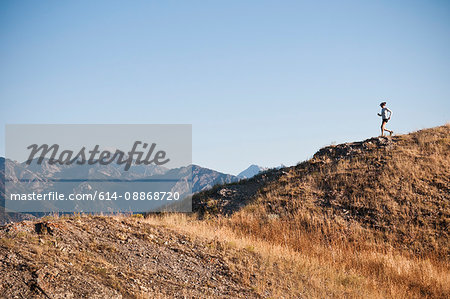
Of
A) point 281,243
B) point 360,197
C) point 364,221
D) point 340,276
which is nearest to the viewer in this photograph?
point 340,276

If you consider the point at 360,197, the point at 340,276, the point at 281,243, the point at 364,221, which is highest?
the point at 360,197

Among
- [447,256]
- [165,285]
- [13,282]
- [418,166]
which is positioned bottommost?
[447,256]

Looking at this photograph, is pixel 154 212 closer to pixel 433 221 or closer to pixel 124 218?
pixel 124 218

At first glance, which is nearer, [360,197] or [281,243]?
[281,243]

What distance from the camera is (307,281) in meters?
7.84

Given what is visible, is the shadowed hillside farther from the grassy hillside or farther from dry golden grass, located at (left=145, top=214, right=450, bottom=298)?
dry golden grass, located at (left=145, top=214, right=450, bottom=298)

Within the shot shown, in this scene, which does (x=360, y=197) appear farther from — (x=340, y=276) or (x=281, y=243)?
(x=340, y=276)

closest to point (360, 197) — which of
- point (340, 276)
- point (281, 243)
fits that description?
point (281, 243)

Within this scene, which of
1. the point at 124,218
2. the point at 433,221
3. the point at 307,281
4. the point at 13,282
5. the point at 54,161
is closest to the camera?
the point at 13,282

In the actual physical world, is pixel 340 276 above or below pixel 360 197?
below

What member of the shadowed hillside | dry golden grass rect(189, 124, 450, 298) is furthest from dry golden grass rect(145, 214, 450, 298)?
the shadowed hillside

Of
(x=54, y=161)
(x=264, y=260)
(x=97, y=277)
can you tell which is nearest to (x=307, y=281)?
(x=264, y=260)

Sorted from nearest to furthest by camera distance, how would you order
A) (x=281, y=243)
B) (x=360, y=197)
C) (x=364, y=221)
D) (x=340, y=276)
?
(x=340, y=276) → (x=281, y=243) → (x=364, y=221) → (x=360, y=197)

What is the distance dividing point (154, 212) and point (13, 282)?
13213 mm
